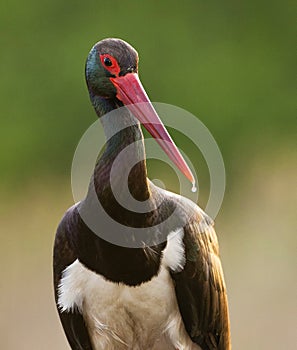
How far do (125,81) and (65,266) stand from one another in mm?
657

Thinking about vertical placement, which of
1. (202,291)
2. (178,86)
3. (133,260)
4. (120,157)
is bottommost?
(202,291)

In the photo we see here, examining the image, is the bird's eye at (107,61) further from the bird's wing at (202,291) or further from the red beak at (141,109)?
the bird's wing at (202,291)

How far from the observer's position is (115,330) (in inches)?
142

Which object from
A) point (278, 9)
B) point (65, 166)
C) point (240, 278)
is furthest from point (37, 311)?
point (278, 9)

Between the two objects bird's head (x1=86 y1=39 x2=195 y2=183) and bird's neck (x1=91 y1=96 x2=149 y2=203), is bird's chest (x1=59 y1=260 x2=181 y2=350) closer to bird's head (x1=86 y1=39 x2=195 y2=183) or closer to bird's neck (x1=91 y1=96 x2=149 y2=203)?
bird's neck (x1=91 y1=96 x2=149 y2=203)

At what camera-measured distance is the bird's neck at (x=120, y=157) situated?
11.1 feet

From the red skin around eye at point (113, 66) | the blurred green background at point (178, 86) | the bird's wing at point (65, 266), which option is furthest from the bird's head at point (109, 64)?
the blurred green background at point (178, 86)

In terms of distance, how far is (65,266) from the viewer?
3594 millimetres

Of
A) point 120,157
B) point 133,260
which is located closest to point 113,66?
point 120,157

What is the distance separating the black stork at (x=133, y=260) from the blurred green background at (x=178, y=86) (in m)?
2.34

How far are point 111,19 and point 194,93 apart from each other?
800mm

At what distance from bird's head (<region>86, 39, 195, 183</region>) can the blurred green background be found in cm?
264

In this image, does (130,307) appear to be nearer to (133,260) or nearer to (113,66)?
(133,260)

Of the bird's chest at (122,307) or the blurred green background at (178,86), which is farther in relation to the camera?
the blurred green background at (178,86)
